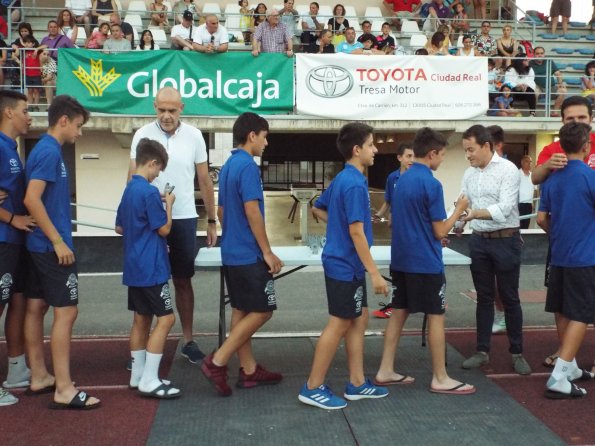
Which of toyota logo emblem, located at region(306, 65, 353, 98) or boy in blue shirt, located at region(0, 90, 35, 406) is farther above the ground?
toyota logo emblem, located at region(306, 65, 353, 98)

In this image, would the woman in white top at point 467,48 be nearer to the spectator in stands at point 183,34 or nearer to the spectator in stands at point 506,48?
the spectator in stands at point 506,48

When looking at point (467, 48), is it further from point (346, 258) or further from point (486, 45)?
point (346, 258)

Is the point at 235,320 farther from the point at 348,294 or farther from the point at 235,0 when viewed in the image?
the point at 235,0

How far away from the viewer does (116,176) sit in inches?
560

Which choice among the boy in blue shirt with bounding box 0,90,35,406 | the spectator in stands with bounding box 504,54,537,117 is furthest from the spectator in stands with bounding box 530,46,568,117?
the boy in blue shirt with bounding box 0,90,35,406

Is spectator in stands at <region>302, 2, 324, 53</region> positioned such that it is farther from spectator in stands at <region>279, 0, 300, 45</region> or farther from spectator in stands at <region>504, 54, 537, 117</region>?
spectator in stands at <region>504, 54, 537, 117</region>

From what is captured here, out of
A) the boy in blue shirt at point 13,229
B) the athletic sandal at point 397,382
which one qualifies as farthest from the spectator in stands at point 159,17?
the athletic sandal at point 397,382

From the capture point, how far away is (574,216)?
16.4 feet

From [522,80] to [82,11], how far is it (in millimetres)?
9777

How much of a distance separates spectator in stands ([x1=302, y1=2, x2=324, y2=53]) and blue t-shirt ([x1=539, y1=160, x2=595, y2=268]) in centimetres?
1059

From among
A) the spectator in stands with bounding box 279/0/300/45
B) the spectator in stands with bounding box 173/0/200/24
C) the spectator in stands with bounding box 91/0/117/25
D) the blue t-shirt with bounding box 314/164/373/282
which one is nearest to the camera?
the blue t-shirt with bounding box 314/164/373/282

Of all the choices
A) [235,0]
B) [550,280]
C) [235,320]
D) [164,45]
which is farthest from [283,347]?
[235,0]

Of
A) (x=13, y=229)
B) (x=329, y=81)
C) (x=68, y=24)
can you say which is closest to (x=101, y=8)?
(x=68, y=24)

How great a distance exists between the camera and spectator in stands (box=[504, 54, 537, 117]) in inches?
567
